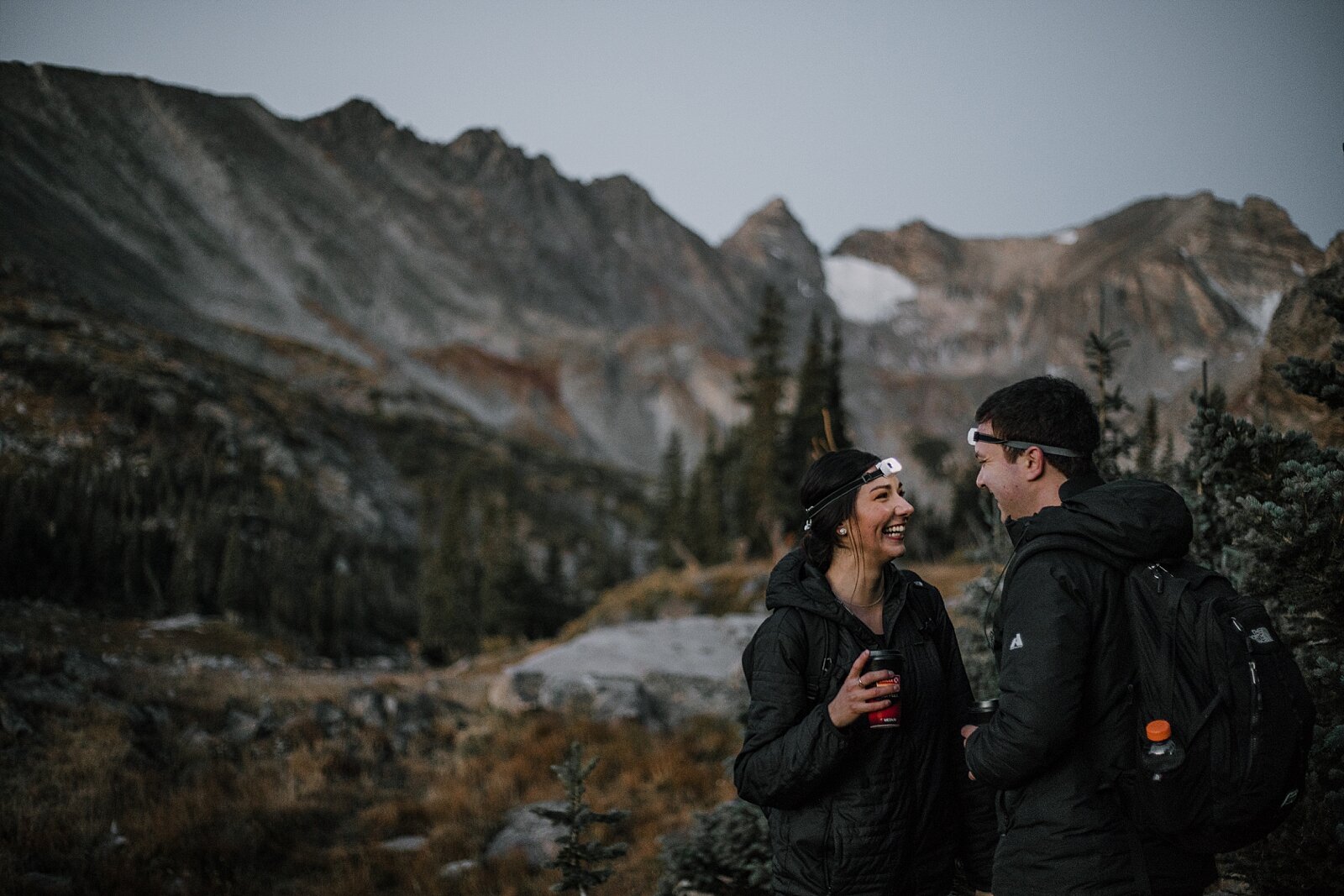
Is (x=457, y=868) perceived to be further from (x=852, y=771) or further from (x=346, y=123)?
(x=346, y=123)

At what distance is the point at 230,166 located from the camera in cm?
14012

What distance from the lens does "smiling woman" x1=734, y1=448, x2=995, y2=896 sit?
2518mm

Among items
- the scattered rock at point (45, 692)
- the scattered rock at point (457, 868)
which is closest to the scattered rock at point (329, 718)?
the scattered rock at point (45, 692)

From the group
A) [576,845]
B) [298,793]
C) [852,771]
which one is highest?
[852,771]

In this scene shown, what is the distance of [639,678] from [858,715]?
1083 cm

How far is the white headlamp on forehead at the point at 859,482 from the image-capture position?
2.92 metres

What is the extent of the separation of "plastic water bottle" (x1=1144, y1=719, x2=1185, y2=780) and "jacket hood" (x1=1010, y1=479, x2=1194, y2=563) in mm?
426

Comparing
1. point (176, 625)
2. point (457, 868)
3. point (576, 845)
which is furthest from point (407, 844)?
point (176, 625)

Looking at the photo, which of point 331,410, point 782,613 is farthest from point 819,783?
point 331,410

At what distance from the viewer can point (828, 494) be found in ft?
9.71

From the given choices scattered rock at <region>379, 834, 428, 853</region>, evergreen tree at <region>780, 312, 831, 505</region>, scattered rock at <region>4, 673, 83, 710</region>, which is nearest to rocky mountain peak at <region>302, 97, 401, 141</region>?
evergreen tree at <region>780, 312, 831, 505</region>

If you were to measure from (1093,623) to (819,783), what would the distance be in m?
0.99

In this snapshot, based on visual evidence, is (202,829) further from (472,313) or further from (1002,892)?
(472,313)

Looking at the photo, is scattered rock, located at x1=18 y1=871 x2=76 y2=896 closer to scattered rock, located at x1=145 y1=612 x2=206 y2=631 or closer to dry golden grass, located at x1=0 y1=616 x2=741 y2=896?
dry golden grass, located at x1=0 y1=616 x2=741 y2=896
